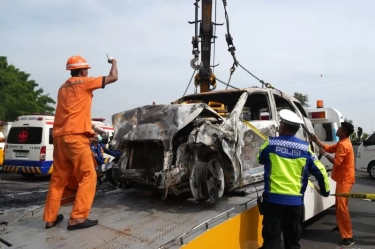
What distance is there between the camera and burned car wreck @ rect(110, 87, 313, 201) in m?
4.41

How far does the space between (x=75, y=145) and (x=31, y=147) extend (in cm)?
850

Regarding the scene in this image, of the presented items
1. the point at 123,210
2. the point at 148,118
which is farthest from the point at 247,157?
the point at 123,210

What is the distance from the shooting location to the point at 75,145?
390 centimetres

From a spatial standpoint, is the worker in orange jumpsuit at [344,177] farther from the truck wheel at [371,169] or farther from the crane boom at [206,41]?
the truck wheel at [371,169]

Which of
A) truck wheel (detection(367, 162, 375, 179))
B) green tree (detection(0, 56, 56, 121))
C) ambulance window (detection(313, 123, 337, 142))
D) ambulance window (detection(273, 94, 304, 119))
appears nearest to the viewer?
ambulance window (detection(273, 94, 304, 119))

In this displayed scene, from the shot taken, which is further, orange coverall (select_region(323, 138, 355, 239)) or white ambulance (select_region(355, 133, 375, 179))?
white ambulance (select_region(355, 133, 375, 179))

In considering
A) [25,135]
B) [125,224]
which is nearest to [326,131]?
[125,224]

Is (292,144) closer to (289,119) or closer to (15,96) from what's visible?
(289,119)

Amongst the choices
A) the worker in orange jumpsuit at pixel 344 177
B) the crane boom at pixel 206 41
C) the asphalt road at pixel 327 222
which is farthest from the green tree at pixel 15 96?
the worker in orange jumpsuit at pixel 344 177

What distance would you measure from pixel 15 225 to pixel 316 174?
3.31m

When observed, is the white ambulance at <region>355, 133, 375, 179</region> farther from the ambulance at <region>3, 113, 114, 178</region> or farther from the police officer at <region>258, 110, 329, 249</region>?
the police officer at <region>258, 110, 329, 249</region>

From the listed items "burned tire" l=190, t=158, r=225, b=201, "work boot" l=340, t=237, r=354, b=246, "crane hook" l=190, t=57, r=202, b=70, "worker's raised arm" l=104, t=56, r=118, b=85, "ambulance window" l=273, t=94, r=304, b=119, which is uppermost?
"crane hook" l=190, t=57, r=202, b=70

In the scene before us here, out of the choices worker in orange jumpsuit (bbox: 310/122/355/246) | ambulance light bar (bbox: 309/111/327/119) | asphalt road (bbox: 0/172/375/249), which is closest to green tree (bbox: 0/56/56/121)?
asphalt road (bbox: 0/172/375/249)

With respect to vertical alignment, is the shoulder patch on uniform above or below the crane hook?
below
